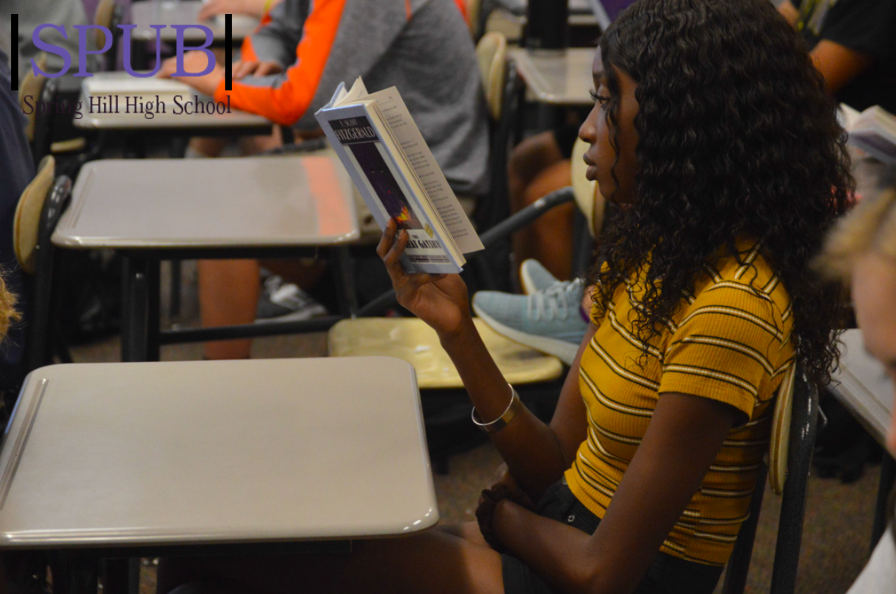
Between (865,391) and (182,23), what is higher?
(865,391)

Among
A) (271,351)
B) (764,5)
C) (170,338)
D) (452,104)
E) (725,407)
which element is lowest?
(271,351)

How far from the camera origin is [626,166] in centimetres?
104

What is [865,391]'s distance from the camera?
1.23 m

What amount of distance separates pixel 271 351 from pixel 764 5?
2191mm

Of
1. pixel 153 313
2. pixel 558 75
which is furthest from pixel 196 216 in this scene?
pixel 558 75

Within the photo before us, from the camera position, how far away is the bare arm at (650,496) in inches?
36.0

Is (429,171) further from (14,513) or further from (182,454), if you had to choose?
(14,513)

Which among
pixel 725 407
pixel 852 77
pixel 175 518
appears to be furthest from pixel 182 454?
pixel 852 77

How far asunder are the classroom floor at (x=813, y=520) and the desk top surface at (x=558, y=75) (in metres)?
1.06

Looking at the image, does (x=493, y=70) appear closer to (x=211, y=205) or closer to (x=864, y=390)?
(x=211, y=205)

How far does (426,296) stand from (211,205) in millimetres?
712

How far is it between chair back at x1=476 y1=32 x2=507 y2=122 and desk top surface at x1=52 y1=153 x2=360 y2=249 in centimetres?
63

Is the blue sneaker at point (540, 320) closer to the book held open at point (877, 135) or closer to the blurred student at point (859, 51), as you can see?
the book held open at point (877, 135)

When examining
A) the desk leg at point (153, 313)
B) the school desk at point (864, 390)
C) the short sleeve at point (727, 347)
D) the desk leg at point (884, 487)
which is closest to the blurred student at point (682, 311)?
the short sleeve at point (727, 347)
